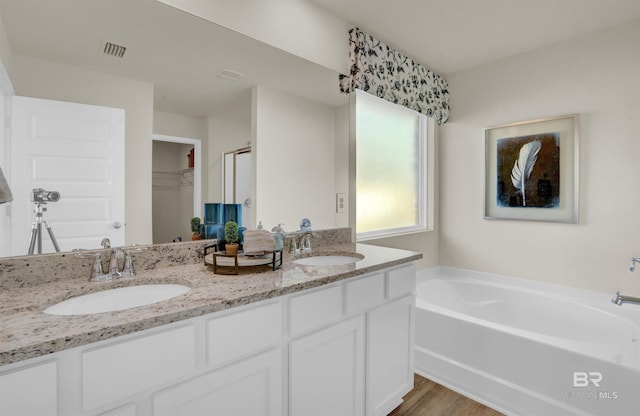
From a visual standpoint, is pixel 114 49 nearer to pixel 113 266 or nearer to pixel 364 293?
pixel 113 266

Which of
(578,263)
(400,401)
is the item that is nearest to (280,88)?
(400,401)

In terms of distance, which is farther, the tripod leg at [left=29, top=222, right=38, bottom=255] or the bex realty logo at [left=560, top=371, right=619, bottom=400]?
the bex realty logo at [left=560, top=371, right=619, bottom=400]

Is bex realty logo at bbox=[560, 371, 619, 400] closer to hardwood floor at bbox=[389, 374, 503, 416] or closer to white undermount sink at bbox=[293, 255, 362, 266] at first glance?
hardwood floor at bbox=[389, 374, 503, 416]

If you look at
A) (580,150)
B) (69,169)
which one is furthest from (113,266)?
(580,150)

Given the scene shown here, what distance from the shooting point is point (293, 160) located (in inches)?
76.8

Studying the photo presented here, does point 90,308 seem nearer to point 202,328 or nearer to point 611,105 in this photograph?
point 202,328

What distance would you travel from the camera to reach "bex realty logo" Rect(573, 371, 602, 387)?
5.03ft

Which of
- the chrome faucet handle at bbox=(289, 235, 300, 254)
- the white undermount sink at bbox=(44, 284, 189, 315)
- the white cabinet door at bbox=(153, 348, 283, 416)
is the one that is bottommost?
the white cabinet door at bbox=(153, 348, 283, 416)

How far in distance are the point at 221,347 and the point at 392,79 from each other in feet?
7.50

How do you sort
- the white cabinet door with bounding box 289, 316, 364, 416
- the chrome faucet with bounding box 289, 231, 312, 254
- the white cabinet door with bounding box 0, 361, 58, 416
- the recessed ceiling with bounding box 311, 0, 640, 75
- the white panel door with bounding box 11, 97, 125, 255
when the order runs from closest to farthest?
the white cabinet door with bounding box 0, 361, 58, 416, the white panel door with bounding box 11, 97, 125, 255, the white cabinet door with bounding box 289, 316, 364, 416, the chrome faucet with bounding box 289, 231, 312, 254, the recessed ceiling with bounding box 311, 0, 640, 75

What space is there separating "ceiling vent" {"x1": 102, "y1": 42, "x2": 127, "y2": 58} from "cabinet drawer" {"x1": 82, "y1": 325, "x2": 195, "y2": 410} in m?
1.09

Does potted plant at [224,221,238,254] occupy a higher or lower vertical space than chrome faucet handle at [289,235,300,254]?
higher

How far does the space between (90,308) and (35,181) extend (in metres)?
0.49

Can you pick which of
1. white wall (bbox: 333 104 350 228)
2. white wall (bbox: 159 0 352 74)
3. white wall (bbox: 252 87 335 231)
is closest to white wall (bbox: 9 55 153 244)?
white wall (bbox: 159 0 352 74)
